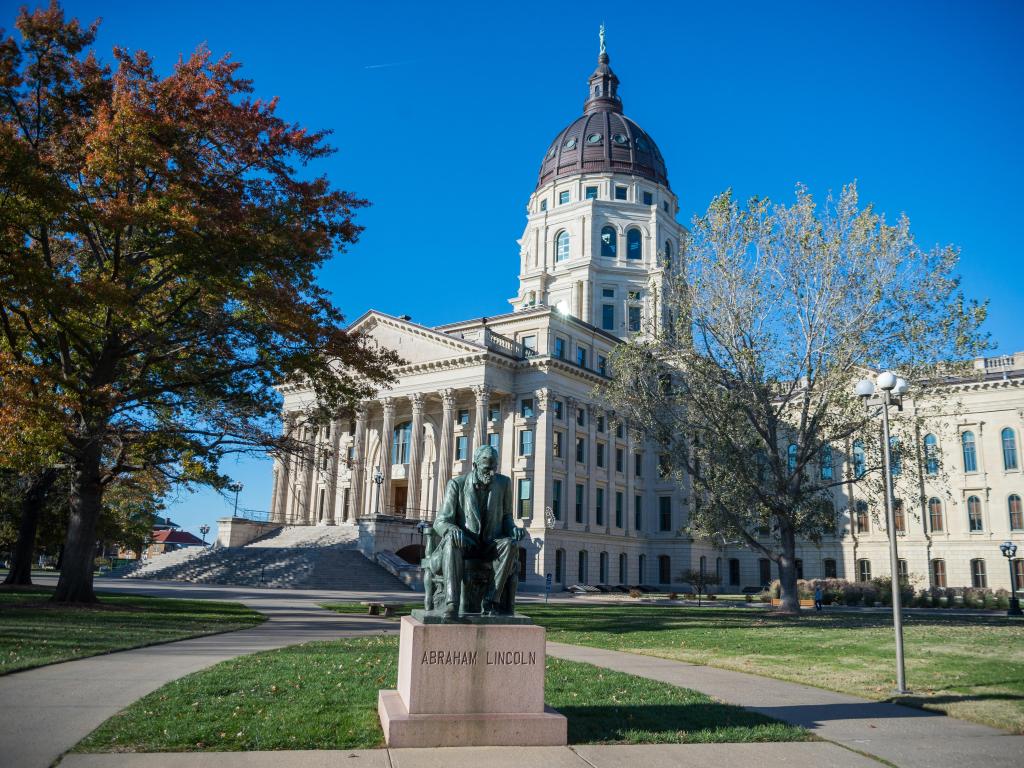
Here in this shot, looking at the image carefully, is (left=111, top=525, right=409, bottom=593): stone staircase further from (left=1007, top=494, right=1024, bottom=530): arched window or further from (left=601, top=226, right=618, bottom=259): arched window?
(left=1007, top=494, right=1024, bottom=530): arched window

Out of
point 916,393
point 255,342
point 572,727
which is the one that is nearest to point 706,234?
point 916,393

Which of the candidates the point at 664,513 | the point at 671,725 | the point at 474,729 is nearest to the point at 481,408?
the point at 664,513

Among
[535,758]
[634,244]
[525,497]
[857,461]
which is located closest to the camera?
[535,758]

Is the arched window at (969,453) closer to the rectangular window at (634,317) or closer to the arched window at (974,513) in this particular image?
the arched window at (974,513)

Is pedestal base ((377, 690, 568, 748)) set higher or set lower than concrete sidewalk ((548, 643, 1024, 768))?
higher

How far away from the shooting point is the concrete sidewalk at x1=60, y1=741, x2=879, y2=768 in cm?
656

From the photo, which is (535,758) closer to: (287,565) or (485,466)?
(485,466)

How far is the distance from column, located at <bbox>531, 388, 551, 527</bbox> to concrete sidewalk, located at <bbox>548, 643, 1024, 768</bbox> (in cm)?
4010

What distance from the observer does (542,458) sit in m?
54.6

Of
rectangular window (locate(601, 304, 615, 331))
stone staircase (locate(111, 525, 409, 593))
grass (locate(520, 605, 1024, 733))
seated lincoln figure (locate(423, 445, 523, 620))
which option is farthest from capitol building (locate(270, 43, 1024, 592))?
seated lincoln figure (locate(423, 445, 523, 620))

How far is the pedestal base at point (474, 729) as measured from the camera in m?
7.30

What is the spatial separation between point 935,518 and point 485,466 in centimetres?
5915

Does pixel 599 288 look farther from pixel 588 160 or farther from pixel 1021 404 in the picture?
pixel 1021 404

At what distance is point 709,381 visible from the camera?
101 ft
